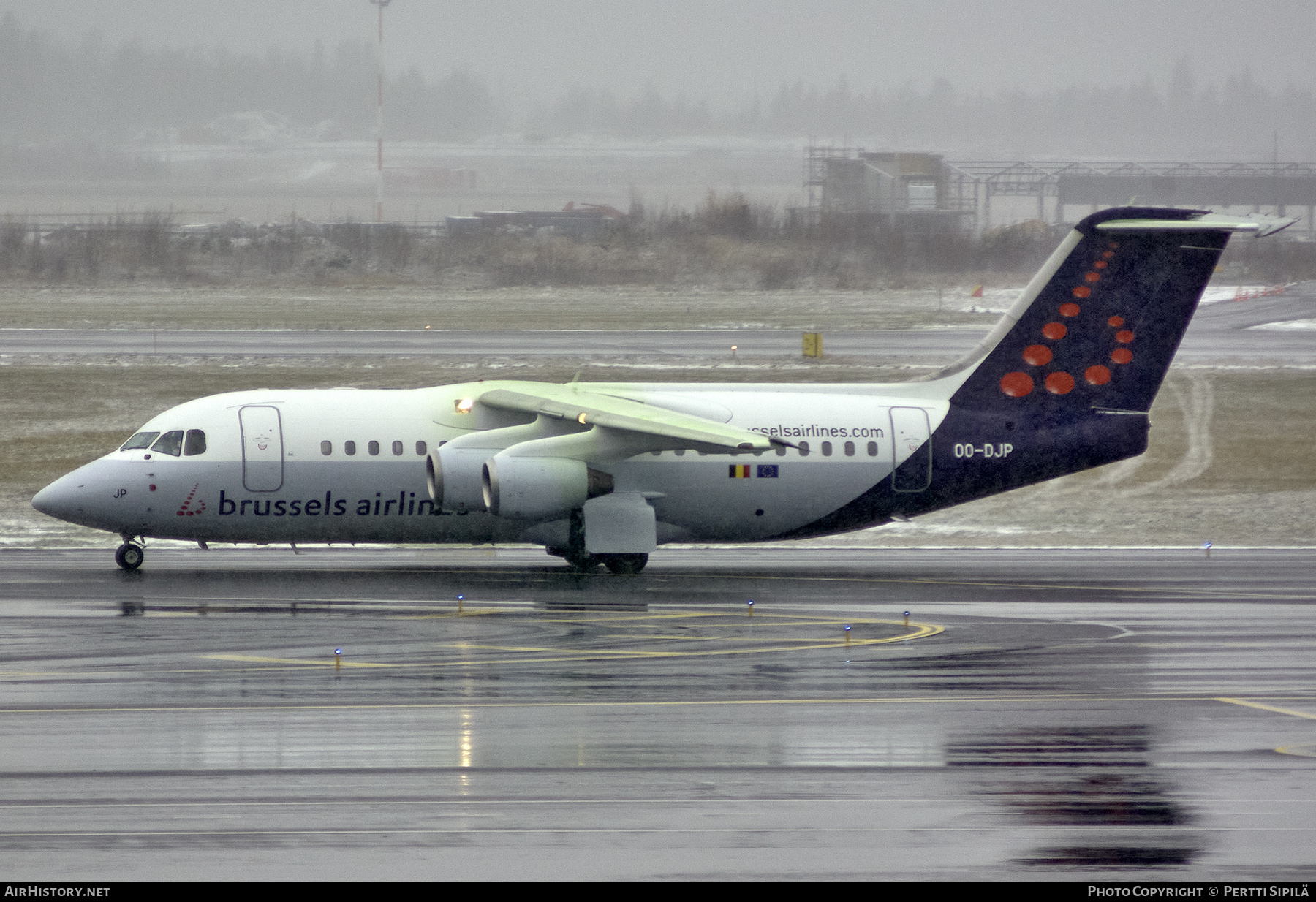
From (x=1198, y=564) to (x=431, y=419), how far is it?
13807mm

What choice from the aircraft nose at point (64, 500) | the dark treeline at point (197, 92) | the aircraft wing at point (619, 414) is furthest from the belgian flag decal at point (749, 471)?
the dark treeline at point (197, 92)

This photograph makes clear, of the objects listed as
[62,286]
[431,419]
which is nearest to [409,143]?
[62,286]

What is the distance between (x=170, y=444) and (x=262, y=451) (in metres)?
1.56

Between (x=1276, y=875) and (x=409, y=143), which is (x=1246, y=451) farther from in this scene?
(x=409, y=143)

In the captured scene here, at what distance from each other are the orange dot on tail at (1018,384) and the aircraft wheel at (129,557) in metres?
14.8

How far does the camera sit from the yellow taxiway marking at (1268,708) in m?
16.0

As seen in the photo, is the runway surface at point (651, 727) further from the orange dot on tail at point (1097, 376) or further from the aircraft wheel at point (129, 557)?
the orange dot on tail at point (1097, 376)

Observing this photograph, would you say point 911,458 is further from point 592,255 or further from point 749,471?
point 592,255

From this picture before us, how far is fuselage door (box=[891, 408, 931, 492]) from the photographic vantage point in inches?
1056

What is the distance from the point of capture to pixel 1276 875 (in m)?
10.8

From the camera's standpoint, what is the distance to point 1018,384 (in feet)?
88.7

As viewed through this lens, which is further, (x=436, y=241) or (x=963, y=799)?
(x=436, y=241)

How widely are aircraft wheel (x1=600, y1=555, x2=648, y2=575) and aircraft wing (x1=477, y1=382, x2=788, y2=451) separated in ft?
7.75

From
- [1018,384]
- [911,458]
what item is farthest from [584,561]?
[1018,384]
